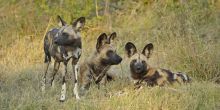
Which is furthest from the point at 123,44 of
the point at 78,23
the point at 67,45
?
the point at 67,45

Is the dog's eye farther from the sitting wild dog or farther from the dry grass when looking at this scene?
the dry grass

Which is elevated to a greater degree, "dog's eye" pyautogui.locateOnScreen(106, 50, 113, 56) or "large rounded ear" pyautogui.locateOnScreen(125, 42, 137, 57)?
"large rounded ear" pyautogui.locateOnScreen(125, 42, 137, 57)

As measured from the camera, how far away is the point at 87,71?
6.26m

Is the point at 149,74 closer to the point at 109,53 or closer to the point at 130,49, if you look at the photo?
the point at 130,49

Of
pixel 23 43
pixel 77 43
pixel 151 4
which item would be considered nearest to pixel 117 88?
pixel 77 43

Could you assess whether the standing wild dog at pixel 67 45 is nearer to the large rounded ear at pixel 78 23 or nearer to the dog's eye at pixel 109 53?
the large rounded ear at pixel 78 23

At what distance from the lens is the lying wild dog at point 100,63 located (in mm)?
6160

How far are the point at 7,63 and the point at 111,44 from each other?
1.89 metres

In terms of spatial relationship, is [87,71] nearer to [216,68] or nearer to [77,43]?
[77,43]

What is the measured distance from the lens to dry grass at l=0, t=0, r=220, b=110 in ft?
17.0

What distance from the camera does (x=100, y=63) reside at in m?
6.22

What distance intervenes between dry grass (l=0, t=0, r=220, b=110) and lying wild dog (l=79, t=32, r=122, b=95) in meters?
0.18

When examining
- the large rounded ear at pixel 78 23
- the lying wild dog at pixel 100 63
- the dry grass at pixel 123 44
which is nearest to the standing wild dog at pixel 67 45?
the large rounded ear at pixel 78 23

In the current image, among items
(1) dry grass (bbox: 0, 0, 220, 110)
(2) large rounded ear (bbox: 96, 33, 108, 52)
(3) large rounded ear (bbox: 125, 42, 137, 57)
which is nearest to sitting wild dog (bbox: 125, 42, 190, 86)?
(3) large rounded ear (bbox: 125, 42, 137, 57)
